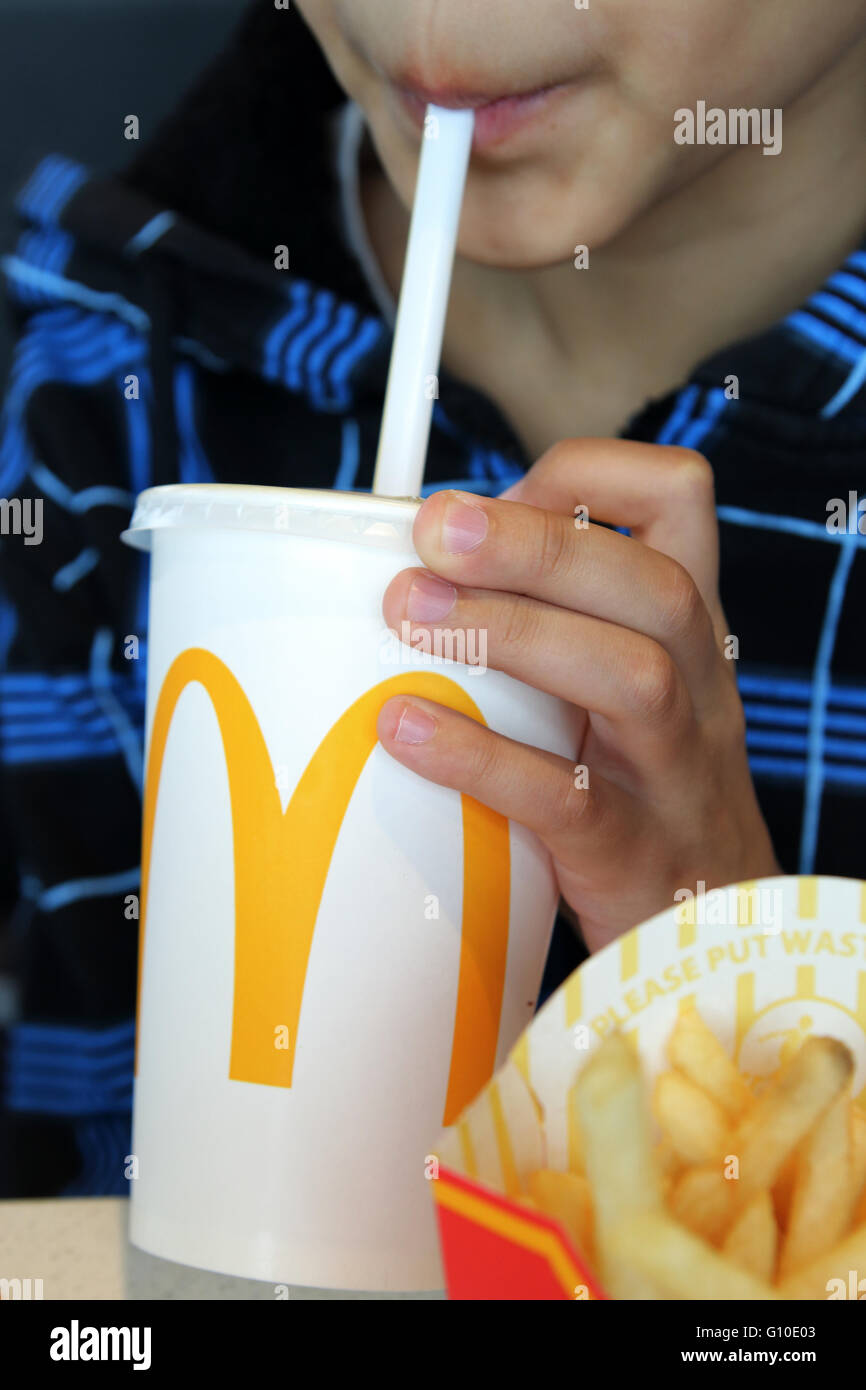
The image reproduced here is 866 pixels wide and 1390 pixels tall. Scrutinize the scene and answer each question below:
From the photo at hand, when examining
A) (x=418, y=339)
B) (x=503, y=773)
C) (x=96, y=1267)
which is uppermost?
(x=418, y=339)

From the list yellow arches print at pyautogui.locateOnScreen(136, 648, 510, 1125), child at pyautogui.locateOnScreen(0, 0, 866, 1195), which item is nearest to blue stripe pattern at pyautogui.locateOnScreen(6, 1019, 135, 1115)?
child at pyautogui.locateOnScreen(0, 0, 866, 1195)

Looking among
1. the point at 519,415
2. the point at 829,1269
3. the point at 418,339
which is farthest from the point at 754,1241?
the point at 519,415

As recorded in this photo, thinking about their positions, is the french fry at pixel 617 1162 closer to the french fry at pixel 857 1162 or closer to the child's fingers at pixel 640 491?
the french fry at pixel 857 1162

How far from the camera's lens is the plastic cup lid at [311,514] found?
1.78 ft

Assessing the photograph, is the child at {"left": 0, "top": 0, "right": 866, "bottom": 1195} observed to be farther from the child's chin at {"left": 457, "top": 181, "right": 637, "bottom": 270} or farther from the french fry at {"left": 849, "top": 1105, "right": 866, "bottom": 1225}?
the french fry at {"left": 849, "top": 1105, "right": 866, "bottom": 1225}

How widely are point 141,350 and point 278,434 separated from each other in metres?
0.18

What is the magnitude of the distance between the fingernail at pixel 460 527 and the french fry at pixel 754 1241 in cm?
28

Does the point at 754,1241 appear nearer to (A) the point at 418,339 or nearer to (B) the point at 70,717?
(A) the point at 418,339

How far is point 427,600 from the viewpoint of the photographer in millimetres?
541

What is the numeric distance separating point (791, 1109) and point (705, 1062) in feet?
0.11

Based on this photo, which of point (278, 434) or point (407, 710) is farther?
Result: point (278, 434)
